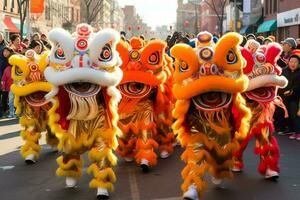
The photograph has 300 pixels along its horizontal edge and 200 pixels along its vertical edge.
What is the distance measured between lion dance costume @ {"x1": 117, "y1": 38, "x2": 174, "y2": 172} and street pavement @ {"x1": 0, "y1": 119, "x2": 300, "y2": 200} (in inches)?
15.0

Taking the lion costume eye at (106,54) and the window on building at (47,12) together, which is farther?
the window on building at (47,12)

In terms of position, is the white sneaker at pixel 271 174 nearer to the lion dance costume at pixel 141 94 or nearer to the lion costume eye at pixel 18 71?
the lion dance costume at pixel 141 94

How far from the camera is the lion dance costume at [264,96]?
265 inches

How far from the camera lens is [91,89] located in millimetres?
5930

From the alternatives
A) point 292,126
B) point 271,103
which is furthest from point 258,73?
point 292,126

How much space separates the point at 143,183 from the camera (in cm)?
677

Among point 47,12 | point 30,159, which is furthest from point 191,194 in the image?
point 47,12

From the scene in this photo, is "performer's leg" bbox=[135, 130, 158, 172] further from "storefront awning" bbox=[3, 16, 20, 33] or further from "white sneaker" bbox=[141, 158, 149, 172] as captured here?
"storefront awning" bbox=[3, 16, 20, 33]

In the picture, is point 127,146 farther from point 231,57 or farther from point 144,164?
point 231,57

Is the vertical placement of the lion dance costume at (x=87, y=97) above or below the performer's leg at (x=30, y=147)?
above

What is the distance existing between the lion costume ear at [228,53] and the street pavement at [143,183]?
168 centimetres

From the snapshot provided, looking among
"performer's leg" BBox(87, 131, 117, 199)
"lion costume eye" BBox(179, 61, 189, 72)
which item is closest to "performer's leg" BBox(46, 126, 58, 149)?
"performer's leg" BBox(87, 131, 117, 199)

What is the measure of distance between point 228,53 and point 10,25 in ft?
113

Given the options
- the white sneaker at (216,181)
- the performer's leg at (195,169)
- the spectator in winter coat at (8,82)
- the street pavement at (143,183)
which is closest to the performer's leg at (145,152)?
the street pavement at (143,183)
